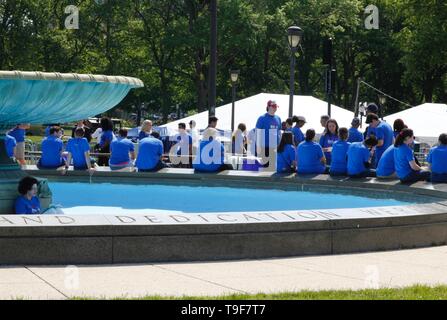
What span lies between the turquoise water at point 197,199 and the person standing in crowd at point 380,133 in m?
2.30

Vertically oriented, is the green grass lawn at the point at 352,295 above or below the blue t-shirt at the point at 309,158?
below

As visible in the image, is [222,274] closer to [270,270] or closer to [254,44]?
[270,270]

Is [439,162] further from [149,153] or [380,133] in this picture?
[149,153]

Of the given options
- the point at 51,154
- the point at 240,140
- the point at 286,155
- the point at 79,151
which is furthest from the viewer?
the point at 240,140

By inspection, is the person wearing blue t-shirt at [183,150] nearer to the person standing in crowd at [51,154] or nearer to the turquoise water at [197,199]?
the person standing in crowd at [51,154]

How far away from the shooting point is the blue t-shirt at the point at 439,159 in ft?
45.5

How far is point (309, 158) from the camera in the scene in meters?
16.0

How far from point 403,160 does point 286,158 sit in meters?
2.77

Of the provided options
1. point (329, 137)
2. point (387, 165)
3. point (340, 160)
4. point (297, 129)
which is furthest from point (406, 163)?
point (297, 129)

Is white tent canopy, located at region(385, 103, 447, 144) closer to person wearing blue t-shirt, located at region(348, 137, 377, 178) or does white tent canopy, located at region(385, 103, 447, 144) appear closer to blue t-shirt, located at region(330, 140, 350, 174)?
blue t-shirt, located at region(330, 140, 350, 174)

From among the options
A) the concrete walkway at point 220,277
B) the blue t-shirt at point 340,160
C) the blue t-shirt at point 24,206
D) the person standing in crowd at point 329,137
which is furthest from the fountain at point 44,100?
the person standing in crowd at point 329,137

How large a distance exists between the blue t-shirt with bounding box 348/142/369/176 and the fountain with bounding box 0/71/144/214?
4.45m

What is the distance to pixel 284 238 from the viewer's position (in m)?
9.30

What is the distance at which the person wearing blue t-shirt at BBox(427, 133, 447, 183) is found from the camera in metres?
13.9
